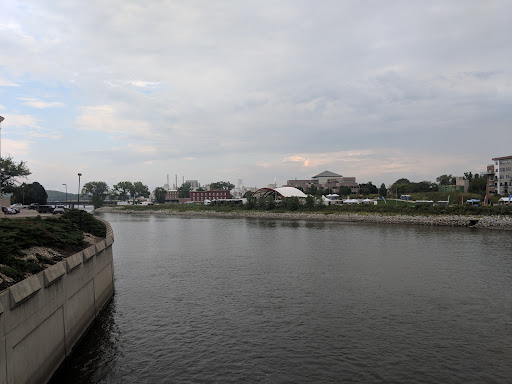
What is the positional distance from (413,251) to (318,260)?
1449cm

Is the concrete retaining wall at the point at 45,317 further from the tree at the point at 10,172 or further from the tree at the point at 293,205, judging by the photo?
the tree at the point at 293,205

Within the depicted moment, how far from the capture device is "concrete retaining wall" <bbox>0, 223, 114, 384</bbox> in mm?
10312

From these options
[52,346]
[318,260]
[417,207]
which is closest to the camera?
[52,346]

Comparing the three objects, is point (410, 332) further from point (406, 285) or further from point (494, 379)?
point (406, 285)

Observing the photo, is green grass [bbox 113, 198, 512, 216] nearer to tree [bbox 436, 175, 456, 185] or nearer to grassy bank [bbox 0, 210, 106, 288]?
tree [bbox 436, 175, 456, 185]

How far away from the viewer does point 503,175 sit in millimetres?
128000

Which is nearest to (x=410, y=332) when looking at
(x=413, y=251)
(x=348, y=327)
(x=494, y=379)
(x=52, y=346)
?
(x=348, y=327)

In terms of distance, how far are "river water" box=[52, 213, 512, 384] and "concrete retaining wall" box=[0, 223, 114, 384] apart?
1.17 metres

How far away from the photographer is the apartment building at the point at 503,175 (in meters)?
126

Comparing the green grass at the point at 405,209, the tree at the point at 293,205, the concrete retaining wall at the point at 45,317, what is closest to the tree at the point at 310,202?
the green grass at the point at 405,209

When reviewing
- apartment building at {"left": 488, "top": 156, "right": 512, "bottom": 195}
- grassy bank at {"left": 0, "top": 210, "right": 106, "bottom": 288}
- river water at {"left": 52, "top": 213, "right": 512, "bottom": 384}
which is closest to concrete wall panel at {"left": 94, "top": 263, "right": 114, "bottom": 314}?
river water at {"left": 52, "top": 213, "right": 512, "bottom": 384}

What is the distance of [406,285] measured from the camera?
92.1 ft

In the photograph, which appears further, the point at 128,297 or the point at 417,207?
the point at 417,207

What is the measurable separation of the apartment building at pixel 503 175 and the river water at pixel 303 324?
356ft
